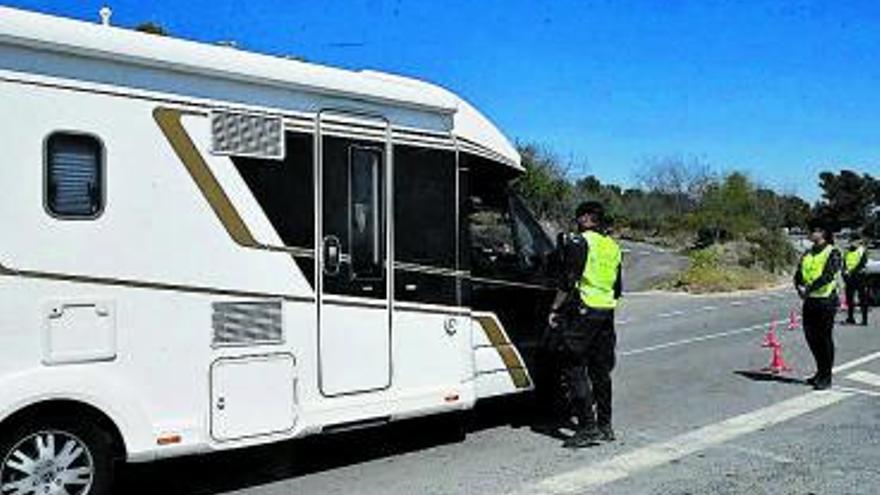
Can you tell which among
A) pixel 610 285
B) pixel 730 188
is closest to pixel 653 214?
pixel 730 188

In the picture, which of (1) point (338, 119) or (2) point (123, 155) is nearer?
(2) point (123, 155)

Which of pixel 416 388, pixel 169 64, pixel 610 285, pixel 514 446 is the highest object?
pixel 169 64

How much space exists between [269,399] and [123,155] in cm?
177

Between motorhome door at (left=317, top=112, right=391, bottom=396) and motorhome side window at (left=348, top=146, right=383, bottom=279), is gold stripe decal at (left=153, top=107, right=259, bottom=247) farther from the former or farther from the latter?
motorhome side window at (left=348, top=146, right=383, bottom=279)

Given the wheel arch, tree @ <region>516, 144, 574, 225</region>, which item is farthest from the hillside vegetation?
the wheel arch

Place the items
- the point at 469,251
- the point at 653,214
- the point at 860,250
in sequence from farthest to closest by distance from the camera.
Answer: the point at 653,214 → the point at 860,250 → the point at 469,251

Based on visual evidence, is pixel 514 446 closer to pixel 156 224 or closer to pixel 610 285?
pixel 610 285

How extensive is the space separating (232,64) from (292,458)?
118 inches

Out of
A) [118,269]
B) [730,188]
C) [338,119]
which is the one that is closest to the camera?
[118,269]

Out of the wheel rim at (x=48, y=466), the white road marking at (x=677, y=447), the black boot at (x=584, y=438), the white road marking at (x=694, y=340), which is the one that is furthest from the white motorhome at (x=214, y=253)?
the white road marking at (x=694, y=340)

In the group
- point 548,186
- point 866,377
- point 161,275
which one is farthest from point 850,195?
point 161,275

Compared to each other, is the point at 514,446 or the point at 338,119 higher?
the point at 338,119

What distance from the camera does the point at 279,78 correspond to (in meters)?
7.12

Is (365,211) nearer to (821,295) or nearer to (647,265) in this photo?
(821,295)
